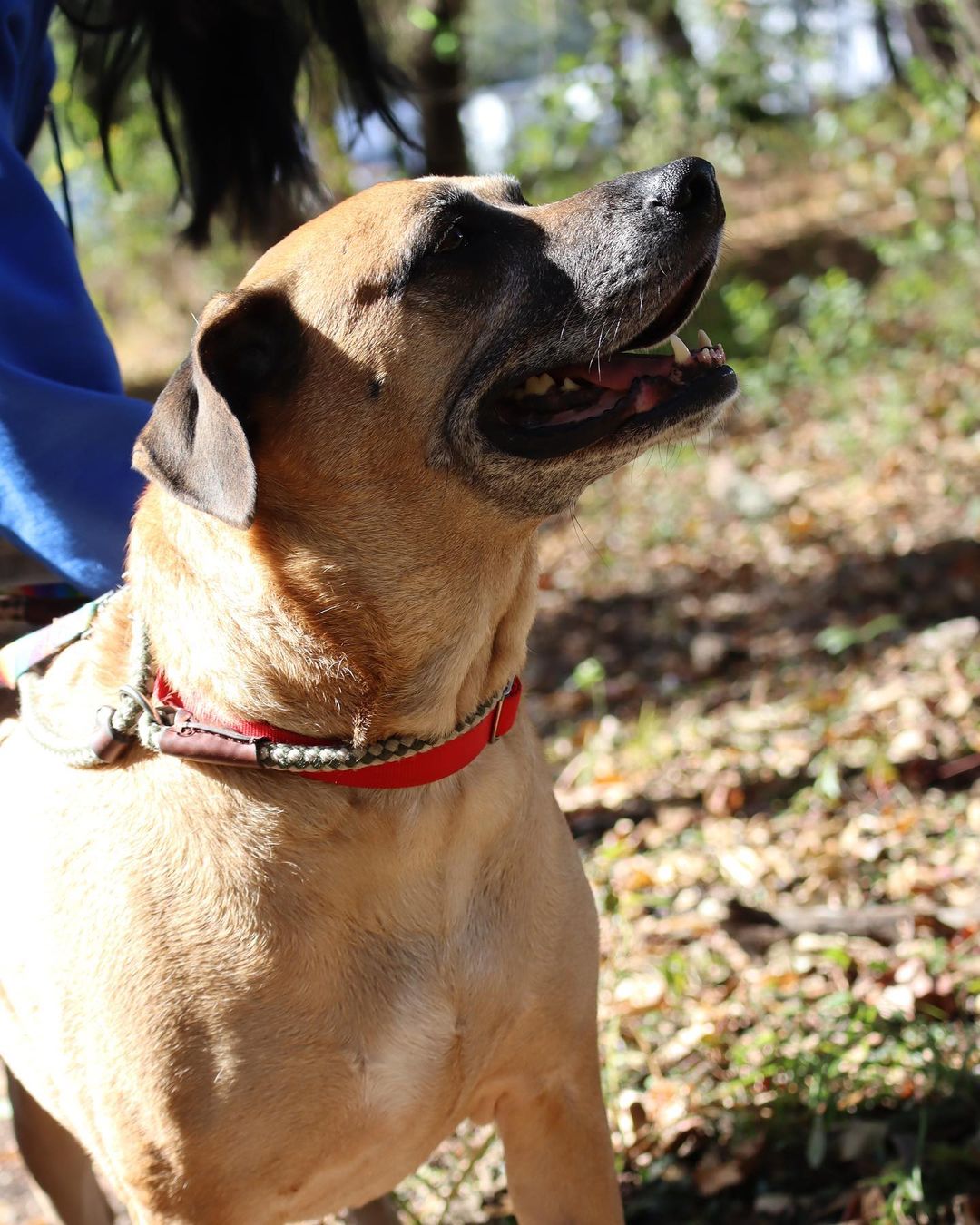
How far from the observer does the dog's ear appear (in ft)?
6.64

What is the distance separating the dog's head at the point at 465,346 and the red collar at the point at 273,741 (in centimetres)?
38

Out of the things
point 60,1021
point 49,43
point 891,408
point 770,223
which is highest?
point 49,43

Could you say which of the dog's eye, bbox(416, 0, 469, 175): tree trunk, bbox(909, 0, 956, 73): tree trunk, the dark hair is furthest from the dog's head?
bbox(416, 0, 469, 175): tree trunk

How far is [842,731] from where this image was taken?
470 centimetres

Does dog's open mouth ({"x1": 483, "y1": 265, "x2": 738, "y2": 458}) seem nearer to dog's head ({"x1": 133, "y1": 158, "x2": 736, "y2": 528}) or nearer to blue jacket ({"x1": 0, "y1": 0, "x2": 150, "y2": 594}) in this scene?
dog's head ({"x1": 133, "y1": 158, "x2": 736, "y2": 528})

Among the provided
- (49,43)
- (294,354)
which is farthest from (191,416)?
(49,43)

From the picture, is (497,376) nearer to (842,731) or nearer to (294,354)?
(294,354)

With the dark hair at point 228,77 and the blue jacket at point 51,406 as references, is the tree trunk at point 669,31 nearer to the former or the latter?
the dark hair at point 228,77

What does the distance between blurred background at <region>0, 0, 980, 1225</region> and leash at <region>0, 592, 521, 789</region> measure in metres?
0.68

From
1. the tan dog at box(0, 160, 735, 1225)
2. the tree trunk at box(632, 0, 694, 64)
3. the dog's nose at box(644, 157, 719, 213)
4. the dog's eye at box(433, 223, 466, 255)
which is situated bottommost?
the tree trunk at box(632, 0, 694, 64)

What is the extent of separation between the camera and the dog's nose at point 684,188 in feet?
7.90

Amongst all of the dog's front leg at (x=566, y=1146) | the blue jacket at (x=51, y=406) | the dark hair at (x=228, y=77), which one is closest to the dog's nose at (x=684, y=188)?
the blue jacket at (x=51, y=406)

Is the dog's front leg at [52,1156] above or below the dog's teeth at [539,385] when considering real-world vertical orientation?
below

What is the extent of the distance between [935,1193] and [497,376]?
1.89 metres
